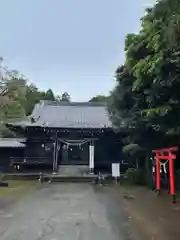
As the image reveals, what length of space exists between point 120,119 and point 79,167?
8.81m

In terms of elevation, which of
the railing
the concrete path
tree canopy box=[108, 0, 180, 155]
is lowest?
the concrete path

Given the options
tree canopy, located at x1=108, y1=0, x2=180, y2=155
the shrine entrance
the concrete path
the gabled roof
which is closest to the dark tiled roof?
the gabled roof

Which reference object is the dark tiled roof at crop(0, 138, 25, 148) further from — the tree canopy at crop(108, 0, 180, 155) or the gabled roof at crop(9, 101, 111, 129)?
the tree canopy at crop(108, 0, 180, 155)

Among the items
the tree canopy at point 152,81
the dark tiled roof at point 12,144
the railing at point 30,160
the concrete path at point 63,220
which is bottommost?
the concrete path at point 63,220

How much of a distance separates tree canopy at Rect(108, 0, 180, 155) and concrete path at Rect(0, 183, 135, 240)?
3685 mm

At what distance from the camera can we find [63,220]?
945 cm

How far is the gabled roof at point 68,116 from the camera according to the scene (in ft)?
87.9

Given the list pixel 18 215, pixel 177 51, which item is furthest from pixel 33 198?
pixel 177 51

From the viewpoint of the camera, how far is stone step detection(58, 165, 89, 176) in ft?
81.0

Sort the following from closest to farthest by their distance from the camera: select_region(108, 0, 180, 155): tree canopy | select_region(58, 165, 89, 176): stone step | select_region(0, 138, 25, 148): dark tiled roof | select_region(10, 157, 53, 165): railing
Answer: select_region(108, 0, 180, 155): tree canopy
select_region(58, 165, 89, 176): stone step
select_region(10, 157, 53, 165): railing
select_region(0, 138, 25, 148): dark tiled roof

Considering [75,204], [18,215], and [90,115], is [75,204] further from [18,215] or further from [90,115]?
[90,115]

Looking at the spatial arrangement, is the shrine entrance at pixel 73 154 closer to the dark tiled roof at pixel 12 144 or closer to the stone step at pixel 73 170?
the stone step at pixel 73 170

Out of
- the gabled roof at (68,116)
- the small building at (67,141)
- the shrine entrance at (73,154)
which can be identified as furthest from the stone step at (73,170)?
the gabled roof at (68,116)

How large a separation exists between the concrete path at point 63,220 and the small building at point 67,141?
38.2 ft
